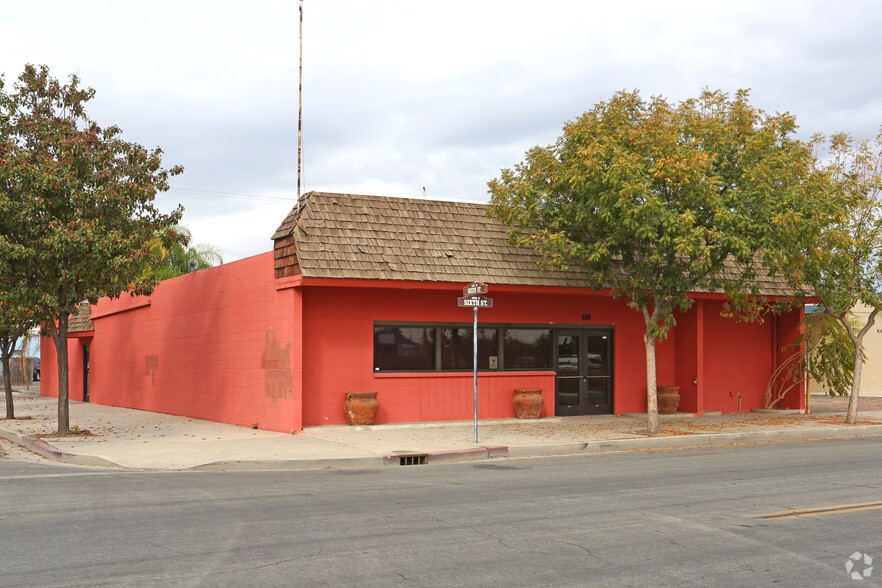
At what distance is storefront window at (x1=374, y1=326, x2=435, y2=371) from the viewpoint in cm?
1919

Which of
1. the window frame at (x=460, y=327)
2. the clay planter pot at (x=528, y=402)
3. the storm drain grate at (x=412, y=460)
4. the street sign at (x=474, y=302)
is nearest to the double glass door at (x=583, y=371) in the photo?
the window frame at (x=460, y=327)

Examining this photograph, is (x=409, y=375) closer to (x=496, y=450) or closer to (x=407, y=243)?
(x=407, y=243)

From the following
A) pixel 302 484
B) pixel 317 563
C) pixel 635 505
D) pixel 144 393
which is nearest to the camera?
pixel 317 563

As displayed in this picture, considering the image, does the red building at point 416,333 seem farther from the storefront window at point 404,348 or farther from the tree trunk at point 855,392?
the tree trunk at point 855,392

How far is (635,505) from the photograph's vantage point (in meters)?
9.52

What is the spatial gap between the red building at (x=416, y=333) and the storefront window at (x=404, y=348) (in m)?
0.03

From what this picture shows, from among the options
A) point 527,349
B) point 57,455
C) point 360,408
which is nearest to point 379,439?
point 360,408

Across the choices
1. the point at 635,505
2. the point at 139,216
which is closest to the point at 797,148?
the point at 635,505

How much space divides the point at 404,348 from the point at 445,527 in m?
11.2

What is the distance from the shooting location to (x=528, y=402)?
20047 mm

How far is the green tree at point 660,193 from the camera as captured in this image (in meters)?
16.5

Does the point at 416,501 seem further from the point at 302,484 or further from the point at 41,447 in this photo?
the point at 41,447

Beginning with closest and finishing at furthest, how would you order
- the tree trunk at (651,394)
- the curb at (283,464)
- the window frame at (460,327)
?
the curb at (283,464) → the tree trunk at (651,394) → the window frame at (460,327)

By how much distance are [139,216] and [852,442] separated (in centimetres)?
1618
